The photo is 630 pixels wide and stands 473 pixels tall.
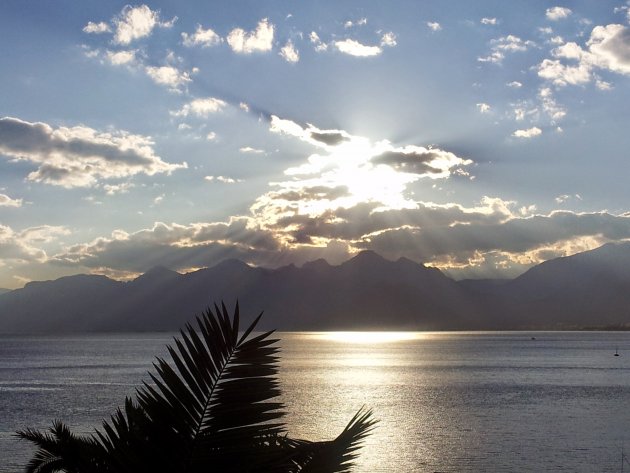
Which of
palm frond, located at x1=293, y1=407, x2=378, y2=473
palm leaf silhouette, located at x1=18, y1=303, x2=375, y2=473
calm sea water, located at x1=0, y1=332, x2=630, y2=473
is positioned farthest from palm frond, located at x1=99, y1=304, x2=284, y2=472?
calm sea water, located at x1=0, y1=332, x2=630, y2=473

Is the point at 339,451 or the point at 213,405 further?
the point at 339,451

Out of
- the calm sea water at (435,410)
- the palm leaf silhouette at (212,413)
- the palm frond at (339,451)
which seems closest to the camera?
the palm leaf silhouette at (212,413)

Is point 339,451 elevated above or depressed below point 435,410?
above

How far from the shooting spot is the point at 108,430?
4895 millimetres

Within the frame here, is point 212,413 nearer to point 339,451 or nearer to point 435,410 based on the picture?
point 339,451

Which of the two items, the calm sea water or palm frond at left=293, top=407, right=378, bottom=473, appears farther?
the calm sea water

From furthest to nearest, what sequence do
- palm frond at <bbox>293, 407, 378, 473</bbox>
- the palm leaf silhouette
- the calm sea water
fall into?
the calm sea water
palm frond at <bbox>293, 407, 378, 473</bbox>
the palm leaf silhouette

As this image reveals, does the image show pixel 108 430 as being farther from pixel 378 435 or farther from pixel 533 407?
pixel 533 407

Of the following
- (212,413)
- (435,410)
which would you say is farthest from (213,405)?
(435,410)

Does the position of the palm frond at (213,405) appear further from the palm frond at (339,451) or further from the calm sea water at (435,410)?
the calm sea water at (435,410)

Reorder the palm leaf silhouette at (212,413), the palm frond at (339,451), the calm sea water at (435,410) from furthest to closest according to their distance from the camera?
the calm sea water at (435,410), the palm frond at (339,451), the palm leaf silhouette at (212,413)

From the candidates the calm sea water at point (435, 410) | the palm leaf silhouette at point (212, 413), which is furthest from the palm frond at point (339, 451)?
the calm sea water at point (435, 410)

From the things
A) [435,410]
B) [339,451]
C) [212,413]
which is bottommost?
[435,410]

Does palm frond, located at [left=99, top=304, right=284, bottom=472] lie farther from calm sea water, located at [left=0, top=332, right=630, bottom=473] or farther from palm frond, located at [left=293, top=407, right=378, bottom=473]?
calm sea water, located at [left=0, top=332, right=630, bottom=473]
